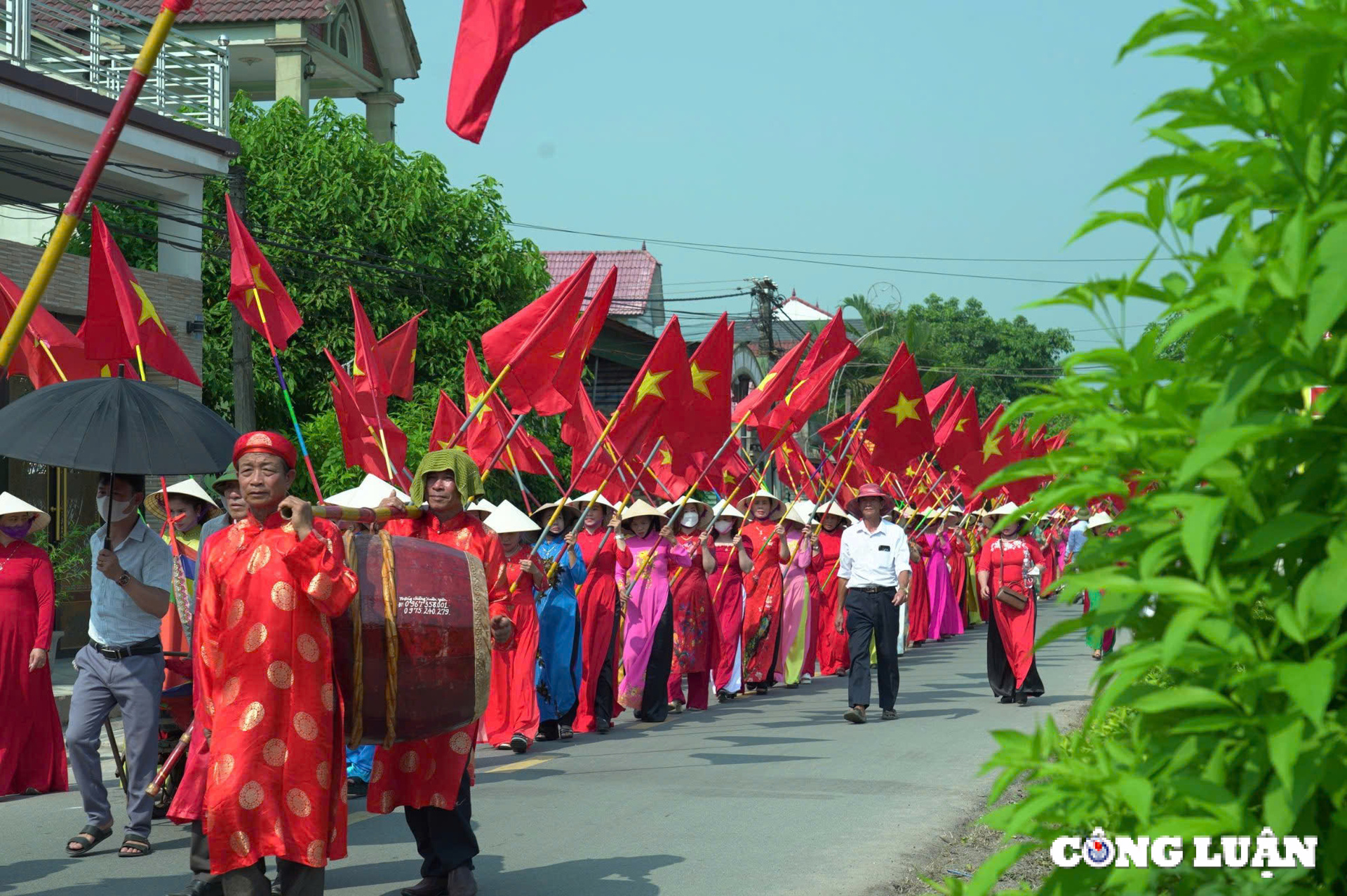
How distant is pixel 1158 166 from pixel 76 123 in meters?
15.8

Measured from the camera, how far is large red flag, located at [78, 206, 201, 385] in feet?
29.8

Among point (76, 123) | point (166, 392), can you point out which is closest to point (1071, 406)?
point (166, 392)

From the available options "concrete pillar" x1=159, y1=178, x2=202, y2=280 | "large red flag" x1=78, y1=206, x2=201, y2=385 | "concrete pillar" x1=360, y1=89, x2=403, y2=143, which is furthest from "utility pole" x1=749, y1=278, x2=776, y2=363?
"large red flag" x1=78, y1=206, x2=201, y2=385

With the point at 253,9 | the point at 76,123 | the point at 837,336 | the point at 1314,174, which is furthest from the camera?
the point at 253,9

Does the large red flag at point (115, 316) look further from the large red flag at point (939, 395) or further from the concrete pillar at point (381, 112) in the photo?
the concrete pillar at point (381, 112)

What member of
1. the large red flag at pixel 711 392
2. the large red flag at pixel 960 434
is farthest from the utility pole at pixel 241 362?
the large red flag at pixel 960 434

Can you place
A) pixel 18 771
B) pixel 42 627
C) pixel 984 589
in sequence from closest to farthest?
pixel 42 627 < pixel 18 771 < pixel 984 589

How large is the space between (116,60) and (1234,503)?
730 inches

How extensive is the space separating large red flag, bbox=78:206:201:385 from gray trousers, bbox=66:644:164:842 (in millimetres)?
2804

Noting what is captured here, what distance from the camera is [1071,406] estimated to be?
85.0 inches

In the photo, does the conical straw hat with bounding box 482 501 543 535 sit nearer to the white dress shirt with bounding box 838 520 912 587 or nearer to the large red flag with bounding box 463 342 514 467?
the large red flag with bounding box 463 342 514 467

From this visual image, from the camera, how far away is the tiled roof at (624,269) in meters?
49.8

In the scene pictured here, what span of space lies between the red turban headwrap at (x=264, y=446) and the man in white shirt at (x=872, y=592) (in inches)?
288

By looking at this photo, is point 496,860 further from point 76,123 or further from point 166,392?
point 76,123
